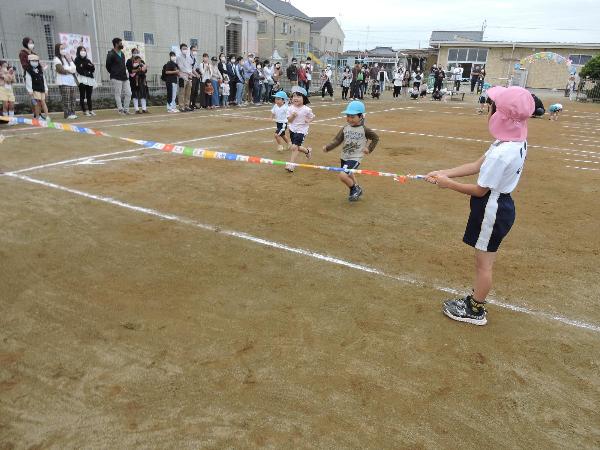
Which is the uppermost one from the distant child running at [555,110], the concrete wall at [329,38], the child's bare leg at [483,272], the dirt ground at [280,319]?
the concrete wall at [329,38]

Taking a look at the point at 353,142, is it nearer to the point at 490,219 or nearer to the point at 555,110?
the point at 490,219

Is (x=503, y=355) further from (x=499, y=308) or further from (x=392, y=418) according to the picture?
(x=392, y=418)

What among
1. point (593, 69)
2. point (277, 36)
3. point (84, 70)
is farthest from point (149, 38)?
point (593, 69)

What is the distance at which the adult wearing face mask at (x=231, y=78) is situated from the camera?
61.6 ft

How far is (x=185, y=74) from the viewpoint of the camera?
656 inches

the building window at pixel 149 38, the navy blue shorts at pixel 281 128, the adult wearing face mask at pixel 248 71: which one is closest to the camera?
the navy blue shorts at pixel 281 128

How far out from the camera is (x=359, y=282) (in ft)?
14.6

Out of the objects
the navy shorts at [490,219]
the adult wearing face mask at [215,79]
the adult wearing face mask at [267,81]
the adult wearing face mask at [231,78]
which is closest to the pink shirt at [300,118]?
the navy shorts at [490,219]

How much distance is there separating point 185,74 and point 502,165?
15364 mm

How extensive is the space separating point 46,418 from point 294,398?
145 centimetres

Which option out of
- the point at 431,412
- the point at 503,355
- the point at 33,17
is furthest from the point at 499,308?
the point at 33,17

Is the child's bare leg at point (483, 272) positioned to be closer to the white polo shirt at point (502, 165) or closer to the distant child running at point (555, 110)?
the white polo shirt at point (502, 165)

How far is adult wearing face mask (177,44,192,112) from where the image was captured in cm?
1656

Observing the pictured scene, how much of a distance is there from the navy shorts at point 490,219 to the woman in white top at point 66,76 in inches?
512
